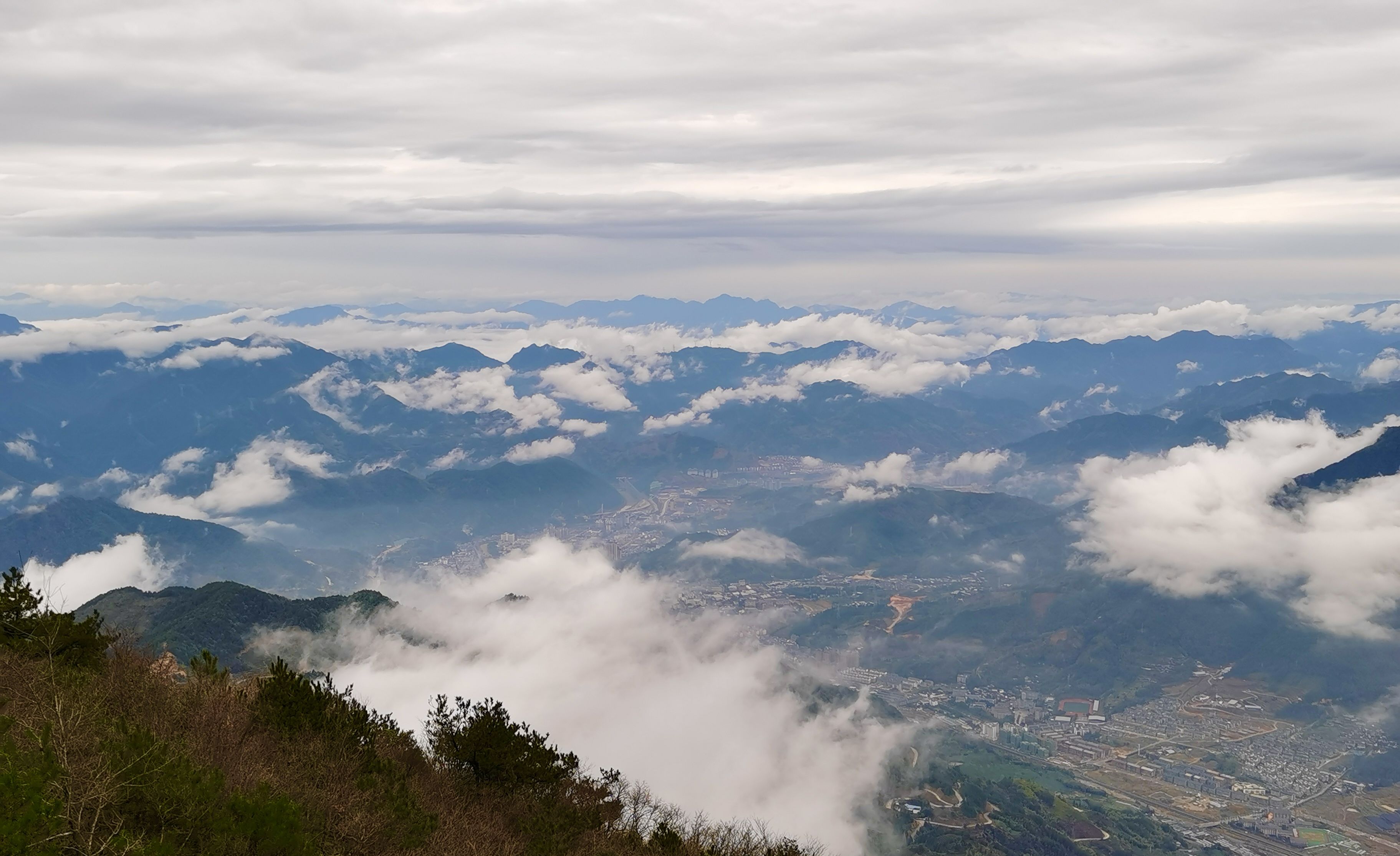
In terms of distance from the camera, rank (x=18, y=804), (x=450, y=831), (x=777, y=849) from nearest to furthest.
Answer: (x=18, y=804)
(x=450, y=831)
(x=777, y=849)

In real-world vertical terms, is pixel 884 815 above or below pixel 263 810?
below

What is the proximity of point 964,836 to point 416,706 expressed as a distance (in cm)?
11153

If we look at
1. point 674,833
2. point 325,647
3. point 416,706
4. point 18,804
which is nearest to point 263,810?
point 18,804

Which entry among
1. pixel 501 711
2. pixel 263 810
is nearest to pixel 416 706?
pixel 501 711

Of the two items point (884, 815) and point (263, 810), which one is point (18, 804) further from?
point (884, 815)

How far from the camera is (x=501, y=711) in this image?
1919 inches

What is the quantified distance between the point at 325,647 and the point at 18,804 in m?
192

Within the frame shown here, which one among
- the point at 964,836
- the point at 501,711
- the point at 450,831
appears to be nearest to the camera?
the point at 450,831

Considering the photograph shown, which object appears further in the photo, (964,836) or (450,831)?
(964,836)

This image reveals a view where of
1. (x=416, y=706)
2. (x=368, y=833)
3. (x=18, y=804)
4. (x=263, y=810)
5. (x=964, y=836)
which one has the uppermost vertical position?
(x=18, y=804)

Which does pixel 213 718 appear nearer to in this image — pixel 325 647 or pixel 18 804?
pixel 18 804

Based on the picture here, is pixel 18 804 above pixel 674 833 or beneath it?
above

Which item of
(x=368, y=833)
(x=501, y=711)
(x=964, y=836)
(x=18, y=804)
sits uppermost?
(x=18, y=804)

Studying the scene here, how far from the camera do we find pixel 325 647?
645ft
